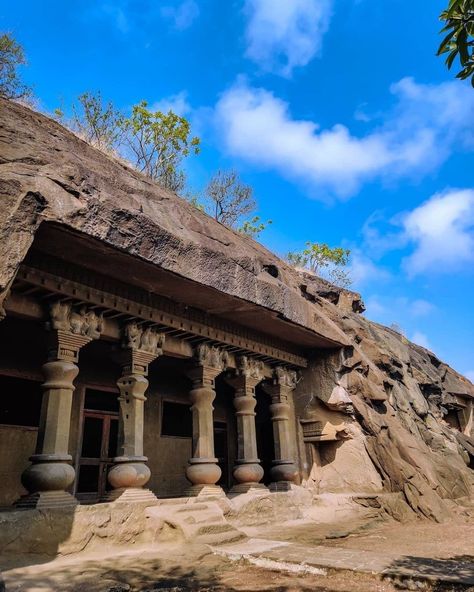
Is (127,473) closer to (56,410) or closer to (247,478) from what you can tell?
(56,410)

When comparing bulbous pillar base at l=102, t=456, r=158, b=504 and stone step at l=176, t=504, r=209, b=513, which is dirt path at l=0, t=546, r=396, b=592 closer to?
bulbous pillar base at l=102, t=456, r=158, b=504

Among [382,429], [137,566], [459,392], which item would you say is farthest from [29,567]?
[459,392]

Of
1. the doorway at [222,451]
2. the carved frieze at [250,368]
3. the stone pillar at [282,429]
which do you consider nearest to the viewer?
the carved frieze at [250,368]

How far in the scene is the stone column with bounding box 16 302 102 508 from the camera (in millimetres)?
5707

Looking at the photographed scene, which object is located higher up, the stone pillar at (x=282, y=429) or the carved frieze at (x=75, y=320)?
the carved frieze at (x=75, y=320)

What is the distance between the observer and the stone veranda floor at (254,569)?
4094 mm

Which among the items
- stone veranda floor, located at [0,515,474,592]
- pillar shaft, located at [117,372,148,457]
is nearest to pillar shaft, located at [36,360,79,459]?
pillar shaft, located at [117,372,148,457]

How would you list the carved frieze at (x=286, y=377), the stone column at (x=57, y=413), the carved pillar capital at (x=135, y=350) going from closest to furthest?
the stone column at (x=57, y=413) → the carved pillar capital at (x=135, y=350) → the carved frieze at (x=286, y=377)

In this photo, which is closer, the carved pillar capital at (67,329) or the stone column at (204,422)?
the carved pillar capital at (67,329)

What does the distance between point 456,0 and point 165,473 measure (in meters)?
8.93

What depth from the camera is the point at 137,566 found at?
198 inches

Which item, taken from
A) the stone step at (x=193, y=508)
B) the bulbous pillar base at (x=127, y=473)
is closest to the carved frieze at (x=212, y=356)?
the bulbous pillar base at (x=127, y=473)

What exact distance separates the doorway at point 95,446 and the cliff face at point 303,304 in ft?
11.1

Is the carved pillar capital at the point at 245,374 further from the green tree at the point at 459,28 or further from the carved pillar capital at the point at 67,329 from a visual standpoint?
the green tree at the point at 459,28
